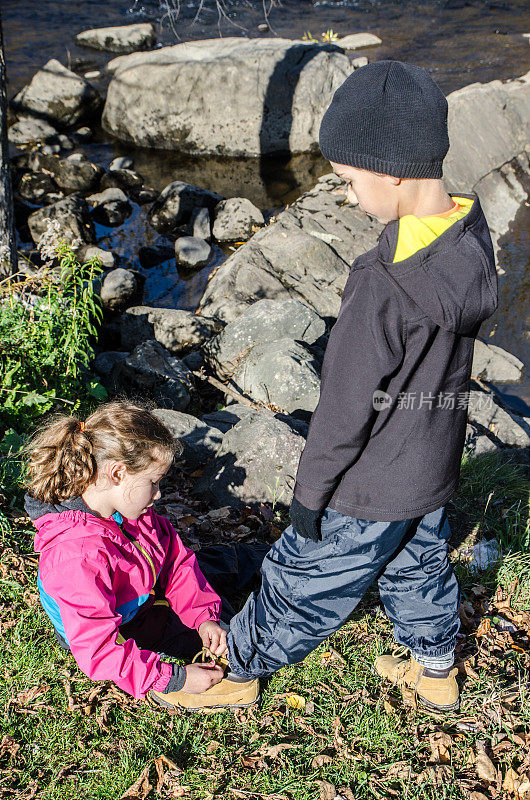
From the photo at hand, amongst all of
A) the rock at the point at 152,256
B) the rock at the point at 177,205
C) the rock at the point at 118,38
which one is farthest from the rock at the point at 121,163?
the rock at the point at 118,38

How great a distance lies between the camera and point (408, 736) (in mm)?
2793

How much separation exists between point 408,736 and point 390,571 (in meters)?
0.74

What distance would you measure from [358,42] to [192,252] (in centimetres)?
1086

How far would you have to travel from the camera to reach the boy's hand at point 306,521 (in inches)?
92.0

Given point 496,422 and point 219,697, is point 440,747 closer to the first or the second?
point 219,697

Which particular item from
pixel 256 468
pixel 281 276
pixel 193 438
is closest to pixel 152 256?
pixel 281 276

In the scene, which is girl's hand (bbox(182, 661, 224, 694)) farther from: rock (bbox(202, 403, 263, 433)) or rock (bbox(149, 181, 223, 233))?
rock (bbox(149, 181, 223, 233))

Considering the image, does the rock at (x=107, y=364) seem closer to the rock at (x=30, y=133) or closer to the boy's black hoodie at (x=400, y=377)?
the boy's black hoodie at (x=400, y=377)

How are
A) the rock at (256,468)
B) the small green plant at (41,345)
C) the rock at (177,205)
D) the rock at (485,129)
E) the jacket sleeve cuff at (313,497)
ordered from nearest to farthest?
the jacket sleeve cuff at (313,497) < the rock at (256,468) < the small green plant at (41,345) < the rock at (177,205) < the rock at (485,129)

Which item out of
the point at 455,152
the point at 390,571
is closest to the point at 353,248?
the point at 455,152

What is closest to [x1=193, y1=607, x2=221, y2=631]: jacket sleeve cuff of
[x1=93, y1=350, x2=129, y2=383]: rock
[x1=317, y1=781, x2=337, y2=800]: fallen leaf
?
[x1=317, y1=781, x2=337, y2=800]: fallen leaf

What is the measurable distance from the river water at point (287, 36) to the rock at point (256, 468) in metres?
3.95

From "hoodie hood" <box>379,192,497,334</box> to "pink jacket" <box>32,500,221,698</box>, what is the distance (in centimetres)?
147

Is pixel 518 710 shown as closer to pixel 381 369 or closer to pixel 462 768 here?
pixel 462 768
